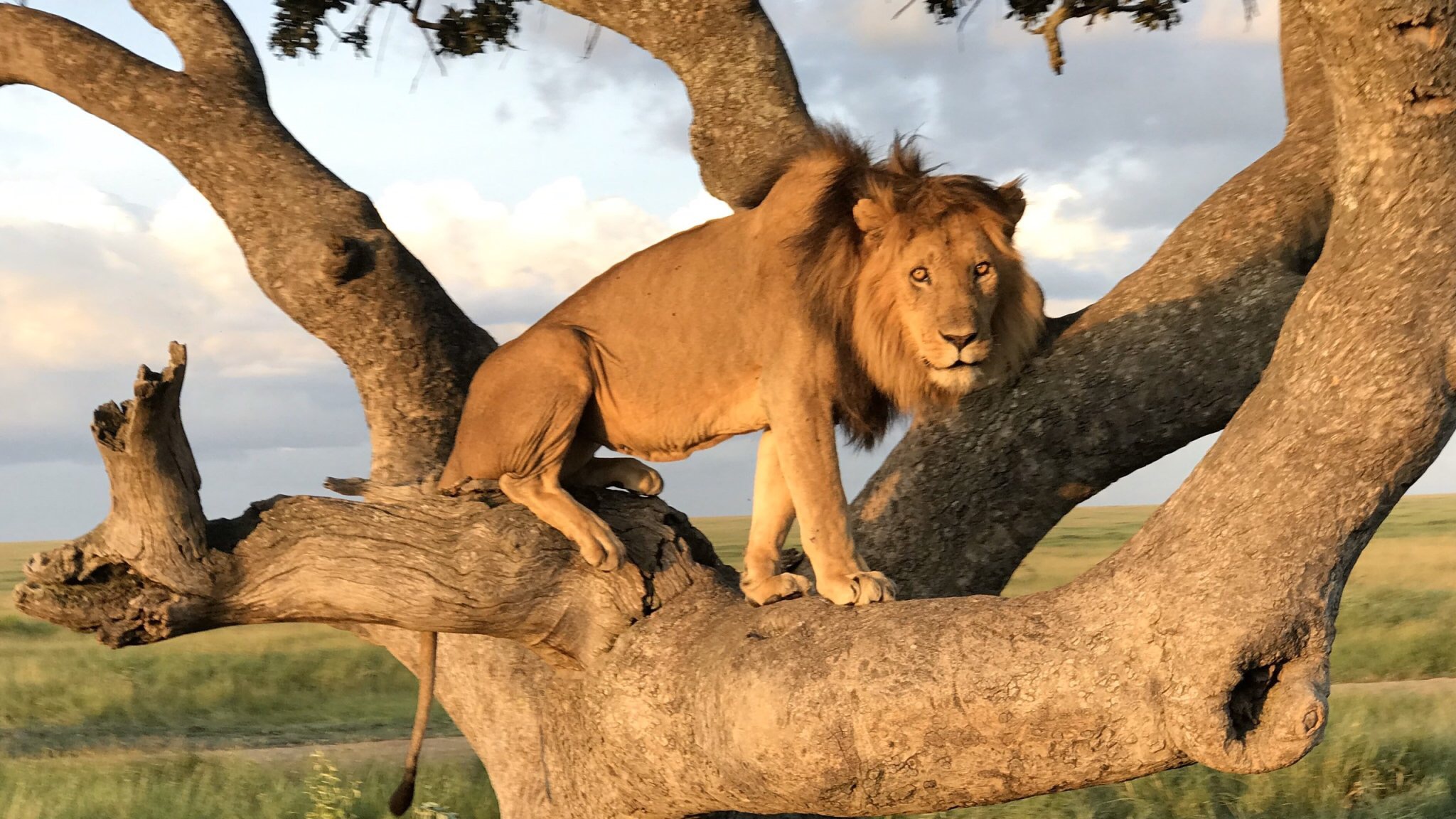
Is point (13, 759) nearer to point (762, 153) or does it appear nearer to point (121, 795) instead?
point (121, 795)

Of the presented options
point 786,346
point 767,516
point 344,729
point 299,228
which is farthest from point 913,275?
point 344,729

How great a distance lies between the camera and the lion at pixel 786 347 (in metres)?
3.80

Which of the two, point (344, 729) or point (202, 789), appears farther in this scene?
point (344, 729)

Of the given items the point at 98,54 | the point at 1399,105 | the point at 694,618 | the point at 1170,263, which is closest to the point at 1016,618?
the point at 694,618

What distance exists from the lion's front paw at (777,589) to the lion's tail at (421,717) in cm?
120

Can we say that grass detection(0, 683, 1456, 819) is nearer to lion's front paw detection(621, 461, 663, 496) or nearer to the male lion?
lion's front paw detection(621, 461, 663, 496)

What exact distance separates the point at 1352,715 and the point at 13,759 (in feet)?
35.1

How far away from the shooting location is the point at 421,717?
459cm

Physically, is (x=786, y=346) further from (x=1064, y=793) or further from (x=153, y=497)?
(x=1064, y=793)

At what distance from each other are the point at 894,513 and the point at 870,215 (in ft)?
4.30

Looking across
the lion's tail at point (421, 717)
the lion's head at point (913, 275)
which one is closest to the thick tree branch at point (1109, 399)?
the lion's head at point (913, 275)

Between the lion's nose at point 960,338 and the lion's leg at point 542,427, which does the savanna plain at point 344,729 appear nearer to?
the lion's leg at point 542,427

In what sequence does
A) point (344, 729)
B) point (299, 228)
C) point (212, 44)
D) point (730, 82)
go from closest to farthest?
point (299, 228) < point (730, 82) < point (212, 44) < point (344, 729)

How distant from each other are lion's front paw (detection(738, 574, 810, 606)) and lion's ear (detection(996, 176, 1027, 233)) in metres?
1.23
